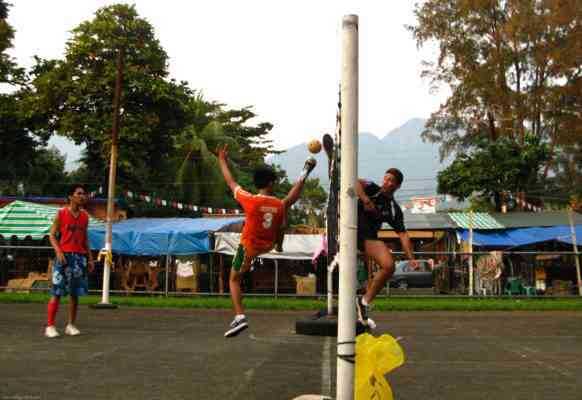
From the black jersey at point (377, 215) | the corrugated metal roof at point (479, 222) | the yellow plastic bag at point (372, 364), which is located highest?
the corrugated metal roof at point (479, 222)

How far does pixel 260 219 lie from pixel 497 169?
2559 centimetres

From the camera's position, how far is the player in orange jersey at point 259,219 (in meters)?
6.00

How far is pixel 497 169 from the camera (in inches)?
1172

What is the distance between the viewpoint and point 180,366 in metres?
5.71

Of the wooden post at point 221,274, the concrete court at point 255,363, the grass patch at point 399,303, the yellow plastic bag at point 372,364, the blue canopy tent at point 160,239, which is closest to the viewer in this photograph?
the yellow plastic bag at point 372,364

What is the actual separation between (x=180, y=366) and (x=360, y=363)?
249 cm

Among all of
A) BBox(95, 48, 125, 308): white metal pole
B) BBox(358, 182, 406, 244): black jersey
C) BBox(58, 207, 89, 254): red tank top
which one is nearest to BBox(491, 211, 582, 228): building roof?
BBox(95, 48, 125, 308): white metal pole

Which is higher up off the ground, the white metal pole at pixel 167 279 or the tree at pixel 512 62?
the tree at pixel 512 62

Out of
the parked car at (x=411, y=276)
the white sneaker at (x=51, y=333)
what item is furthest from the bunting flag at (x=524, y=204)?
the white sneaker at (x=51, y=333)

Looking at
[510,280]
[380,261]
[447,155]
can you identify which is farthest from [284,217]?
[447,155]

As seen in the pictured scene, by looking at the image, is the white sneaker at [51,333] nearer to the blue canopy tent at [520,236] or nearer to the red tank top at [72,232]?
the red tank top at [72,232]

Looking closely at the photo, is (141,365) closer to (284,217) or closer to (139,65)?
(284,217)

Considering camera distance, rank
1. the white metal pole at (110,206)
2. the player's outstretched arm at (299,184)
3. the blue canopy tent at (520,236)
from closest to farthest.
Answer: the player's outstretched arm at (299,184)
the white metal pole at (110,206)
the blue canopy tent at (520,236)

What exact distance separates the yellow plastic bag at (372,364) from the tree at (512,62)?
2900 cm
